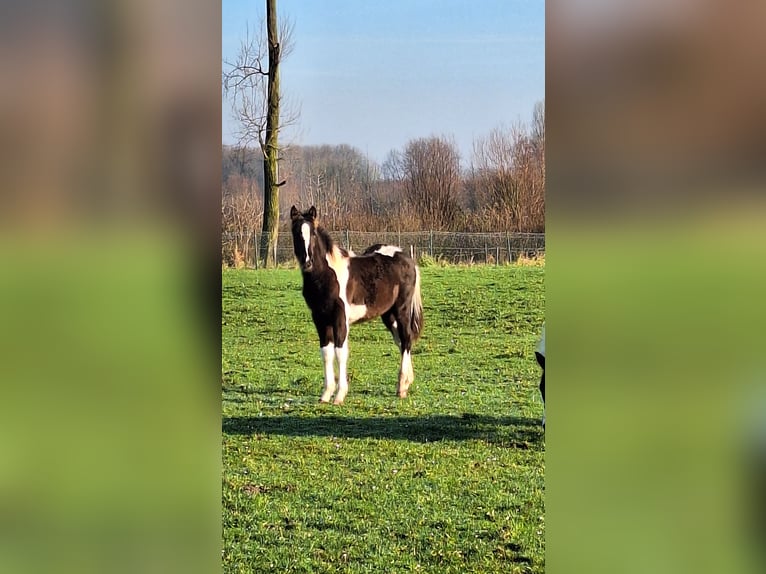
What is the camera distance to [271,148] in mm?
3104

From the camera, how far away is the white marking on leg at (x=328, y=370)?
3.69 meters

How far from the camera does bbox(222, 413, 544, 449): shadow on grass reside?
3441 millimetres

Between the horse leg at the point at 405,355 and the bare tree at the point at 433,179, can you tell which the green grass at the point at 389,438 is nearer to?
the horse leg at the point at 405,355

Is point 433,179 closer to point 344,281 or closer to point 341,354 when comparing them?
point 344,281

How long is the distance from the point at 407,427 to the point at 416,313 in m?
0.51

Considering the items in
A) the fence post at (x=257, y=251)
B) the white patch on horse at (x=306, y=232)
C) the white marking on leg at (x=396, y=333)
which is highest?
the white patch on horse at (x=306, y=232)

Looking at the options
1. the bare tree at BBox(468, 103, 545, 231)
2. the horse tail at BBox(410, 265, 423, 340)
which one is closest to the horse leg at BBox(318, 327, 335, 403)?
the horse tail at BBox(410, 265, 423, 340)

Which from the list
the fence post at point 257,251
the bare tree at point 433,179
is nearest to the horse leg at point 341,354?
the fence post at point 257,251

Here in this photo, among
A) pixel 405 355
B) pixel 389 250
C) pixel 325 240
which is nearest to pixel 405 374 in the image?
pixel 405 355

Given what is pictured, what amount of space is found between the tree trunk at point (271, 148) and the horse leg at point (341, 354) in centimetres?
59

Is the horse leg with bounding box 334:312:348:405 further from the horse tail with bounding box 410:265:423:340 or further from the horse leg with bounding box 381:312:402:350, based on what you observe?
the horse tail with bounding box 410:265:423:340
